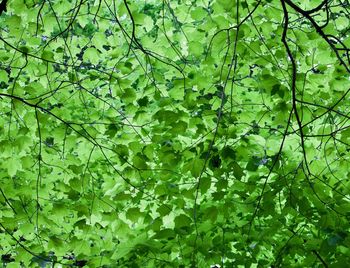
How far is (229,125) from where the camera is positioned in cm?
302

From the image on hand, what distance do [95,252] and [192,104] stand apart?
114 centimetres

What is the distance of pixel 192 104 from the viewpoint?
2.98 meters

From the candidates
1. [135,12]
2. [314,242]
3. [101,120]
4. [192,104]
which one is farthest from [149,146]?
[314,242]

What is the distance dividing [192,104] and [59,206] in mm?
1015

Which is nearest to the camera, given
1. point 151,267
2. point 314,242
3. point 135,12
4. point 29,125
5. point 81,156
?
point 314,242

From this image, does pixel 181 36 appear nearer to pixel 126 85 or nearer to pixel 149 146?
pixel 126 85

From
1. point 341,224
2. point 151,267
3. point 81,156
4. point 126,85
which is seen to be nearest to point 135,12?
point 126,85

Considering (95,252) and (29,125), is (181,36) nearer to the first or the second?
(29,125)

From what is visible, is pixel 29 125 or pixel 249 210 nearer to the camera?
pixel 249 210

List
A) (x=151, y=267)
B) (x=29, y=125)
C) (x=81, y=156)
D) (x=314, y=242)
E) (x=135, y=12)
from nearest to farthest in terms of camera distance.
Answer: (x=314, y=242) < (x=151, y=267) < (x=135, y=12) < (x=29, y=125) < (x=81, y=156)

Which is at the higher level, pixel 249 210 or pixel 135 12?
pixel 135 12

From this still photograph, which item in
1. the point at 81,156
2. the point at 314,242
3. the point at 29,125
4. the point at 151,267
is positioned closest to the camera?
the point at 314,242

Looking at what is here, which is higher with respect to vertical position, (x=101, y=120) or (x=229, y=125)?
(x=101, y=120)

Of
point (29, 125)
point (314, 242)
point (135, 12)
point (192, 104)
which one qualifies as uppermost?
point (135, 12)
